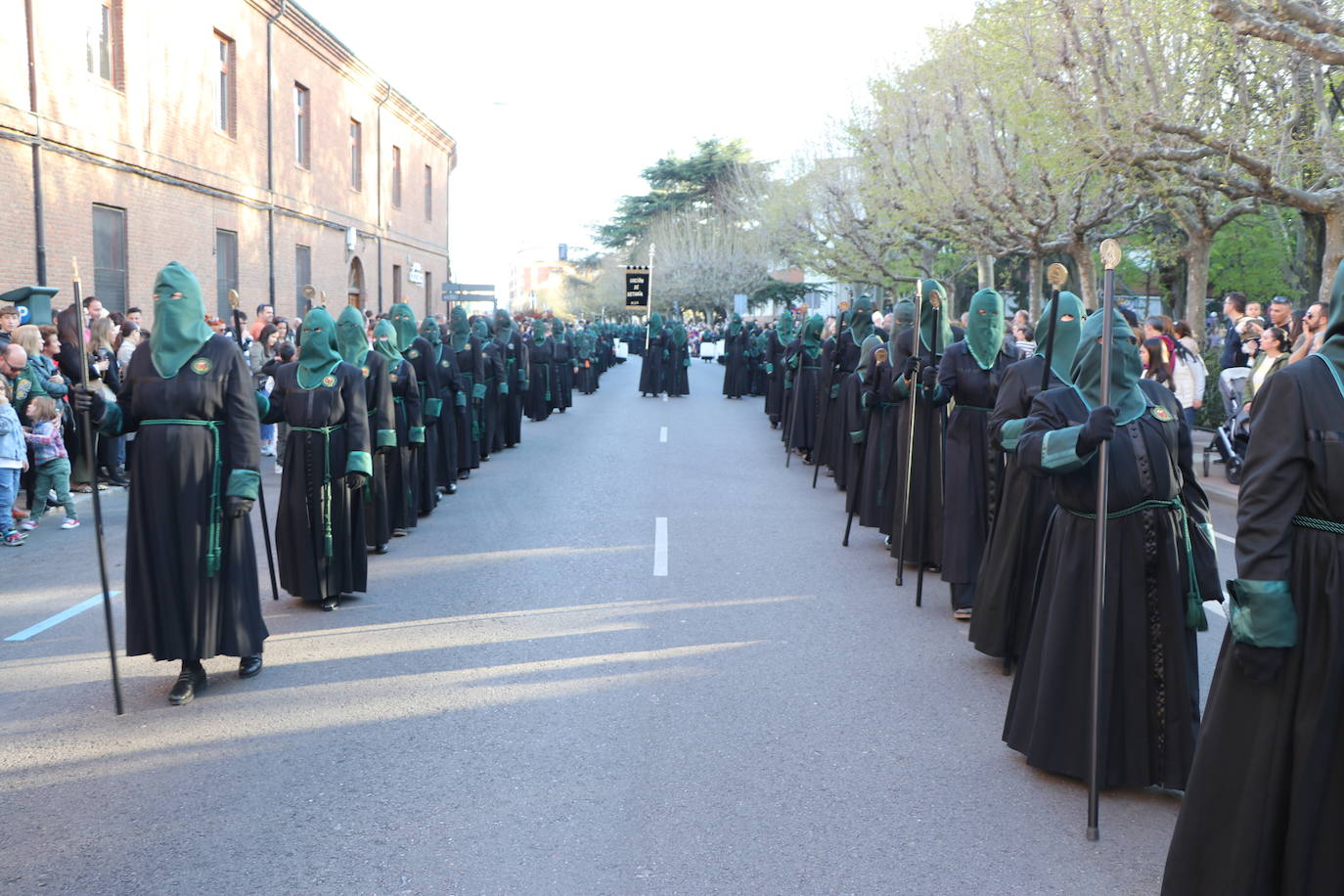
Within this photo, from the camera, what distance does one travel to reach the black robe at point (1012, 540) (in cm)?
632

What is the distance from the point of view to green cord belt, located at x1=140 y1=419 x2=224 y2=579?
247 inches

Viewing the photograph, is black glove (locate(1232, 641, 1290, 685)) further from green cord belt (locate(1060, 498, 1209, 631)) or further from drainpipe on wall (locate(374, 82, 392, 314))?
drainpipe on wall (locate(374, 82, 392, 314))

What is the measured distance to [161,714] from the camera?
6113 millimetres

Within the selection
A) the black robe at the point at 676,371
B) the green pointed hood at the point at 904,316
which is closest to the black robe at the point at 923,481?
the green pointed hood at the point at 904,316

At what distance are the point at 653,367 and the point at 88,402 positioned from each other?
27930 millimetres

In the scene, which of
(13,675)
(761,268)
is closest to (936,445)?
(13,675)

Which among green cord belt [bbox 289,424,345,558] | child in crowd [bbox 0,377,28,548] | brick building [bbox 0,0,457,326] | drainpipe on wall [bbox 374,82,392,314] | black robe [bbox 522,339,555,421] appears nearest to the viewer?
green cord belt [bbox 289,424,345,558]

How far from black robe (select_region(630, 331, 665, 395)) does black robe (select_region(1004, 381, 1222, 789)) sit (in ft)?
93.6

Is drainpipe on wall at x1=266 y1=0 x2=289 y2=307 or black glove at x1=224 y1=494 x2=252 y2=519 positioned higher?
drainpipe on wall at x1=266 y1=0 x2=289 y2=307

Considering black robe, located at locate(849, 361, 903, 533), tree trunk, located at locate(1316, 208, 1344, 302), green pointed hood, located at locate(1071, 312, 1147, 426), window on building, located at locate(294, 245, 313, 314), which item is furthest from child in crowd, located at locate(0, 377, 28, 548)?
window on building, located at locate(294, 245, 313, 314)

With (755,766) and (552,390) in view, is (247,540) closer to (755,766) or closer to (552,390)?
(755,766)

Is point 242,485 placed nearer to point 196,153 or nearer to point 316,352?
point 316,352

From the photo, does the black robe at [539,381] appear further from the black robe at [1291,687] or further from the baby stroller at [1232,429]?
the black robe at [1291,687]

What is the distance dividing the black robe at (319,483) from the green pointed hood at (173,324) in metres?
1.92
